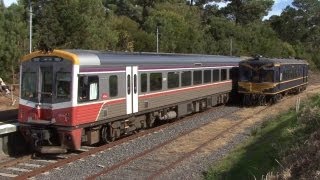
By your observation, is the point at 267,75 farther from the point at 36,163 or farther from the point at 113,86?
the point at 36,163

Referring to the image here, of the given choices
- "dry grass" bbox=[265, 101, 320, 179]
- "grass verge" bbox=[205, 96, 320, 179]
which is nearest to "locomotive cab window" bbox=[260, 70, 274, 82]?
"grass verge" bbox=[205, 96, 320, 179]

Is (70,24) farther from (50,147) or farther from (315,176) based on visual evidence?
(315,176)

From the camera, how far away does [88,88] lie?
15547 millimetres

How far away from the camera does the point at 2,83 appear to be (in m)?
28.9

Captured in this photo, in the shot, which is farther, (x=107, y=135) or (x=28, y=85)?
(x=107, y=135)

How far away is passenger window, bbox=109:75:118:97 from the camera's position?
16766 mm

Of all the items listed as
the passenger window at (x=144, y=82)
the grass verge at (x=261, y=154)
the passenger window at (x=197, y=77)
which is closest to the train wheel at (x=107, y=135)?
the passenger window at (x=144, y=82)

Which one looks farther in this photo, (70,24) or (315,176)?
(70,24)

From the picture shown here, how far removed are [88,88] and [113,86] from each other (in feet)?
5.00

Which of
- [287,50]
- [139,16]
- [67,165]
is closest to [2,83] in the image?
[67,165]

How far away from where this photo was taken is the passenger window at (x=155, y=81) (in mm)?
19914

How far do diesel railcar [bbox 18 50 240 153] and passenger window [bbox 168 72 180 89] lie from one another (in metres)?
0.66

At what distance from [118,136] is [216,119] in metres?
7.21

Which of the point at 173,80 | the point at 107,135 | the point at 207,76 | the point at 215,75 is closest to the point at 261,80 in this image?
the point at 215,75
